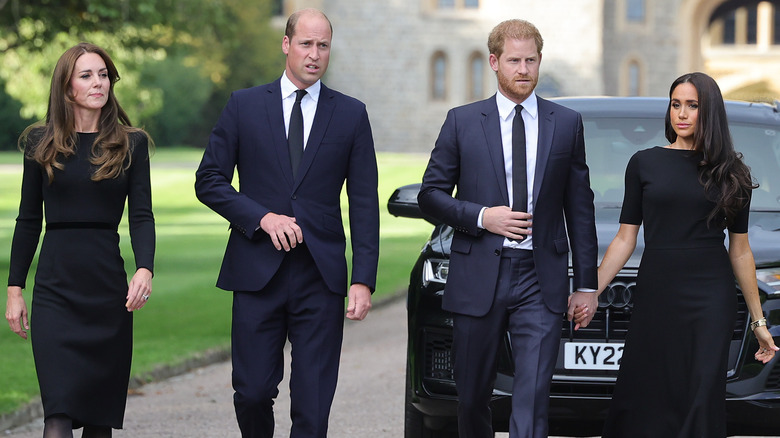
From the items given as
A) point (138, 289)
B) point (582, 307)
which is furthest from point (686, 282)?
point (138, 289)

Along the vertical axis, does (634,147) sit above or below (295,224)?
above

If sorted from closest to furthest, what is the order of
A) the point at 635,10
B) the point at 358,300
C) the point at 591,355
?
the point at 358,300 < the point at 591,355 < the point at 635,10

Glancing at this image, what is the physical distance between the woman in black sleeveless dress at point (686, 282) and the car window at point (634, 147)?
57.0 inches

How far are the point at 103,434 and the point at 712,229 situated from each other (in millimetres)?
2378

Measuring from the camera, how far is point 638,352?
4.96 metres

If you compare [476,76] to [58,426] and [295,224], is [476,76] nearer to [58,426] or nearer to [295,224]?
[295,224]

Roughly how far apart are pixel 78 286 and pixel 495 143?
1.62 metres

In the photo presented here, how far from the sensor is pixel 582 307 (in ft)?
16.5

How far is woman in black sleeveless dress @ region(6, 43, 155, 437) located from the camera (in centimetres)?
482

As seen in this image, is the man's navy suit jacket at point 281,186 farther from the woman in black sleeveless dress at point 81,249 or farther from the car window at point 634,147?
the car window at point 634,147

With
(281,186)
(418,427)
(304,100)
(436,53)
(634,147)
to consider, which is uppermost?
(436,53)

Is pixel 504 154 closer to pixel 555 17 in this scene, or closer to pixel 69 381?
pixel 69 381

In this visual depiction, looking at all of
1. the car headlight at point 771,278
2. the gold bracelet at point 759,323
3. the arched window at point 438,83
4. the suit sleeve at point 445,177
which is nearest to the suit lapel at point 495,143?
the suit sleeve at point 445,177

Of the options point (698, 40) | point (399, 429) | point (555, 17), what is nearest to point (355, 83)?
point (555, 17)
